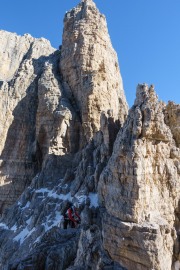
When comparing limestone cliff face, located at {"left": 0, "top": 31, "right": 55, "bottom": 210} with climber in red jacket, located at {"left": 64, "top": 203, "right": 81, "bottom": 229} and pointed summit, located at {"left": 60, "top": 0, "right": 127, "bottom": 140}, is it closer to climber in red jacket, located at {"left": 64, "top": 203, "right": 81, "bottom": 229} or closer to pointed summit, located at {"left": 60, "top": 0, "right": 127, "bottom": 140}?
pointed summit, located at {"left": 60, "top": 0, "right": 127, "bottom": 140}

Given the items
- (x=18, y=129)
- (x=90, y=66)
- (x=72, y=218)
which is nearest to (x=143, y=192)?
(x=72, y=218)

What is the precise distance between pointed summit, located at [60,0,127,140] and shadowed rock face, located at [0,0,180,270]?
150 mm

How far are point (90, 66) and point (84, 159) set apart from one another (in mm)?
15859

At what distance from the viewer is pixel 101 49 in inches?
1668

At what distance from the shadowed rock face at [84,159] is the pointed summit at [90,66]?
0.15m

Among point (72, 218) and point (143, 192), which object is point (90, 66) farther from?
point (143, 192)

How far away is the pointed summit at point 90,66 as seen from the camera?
37594mm

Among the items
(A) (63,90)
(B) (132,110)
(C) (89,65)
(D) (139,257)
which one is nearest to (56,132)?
(A) (63,90)

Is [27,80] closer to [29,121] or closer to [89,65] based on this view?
[29,121]

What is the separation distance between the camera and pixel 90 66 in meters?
40.4

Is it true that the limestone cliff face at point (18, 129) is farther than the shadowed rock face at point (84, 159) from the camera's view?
Yes

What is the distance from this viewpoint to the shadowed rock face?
18.0 meters

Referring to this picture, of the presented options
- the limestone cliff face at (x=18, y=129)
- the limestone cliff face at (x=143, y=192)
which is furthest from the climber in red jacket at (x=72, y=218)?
the limestone cliff face at (x=18, y=129)

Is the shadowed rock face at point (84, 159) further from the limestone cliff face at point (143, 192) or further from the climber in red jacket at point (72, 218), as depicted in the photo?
the climber in red jacket at point (72, 218)
